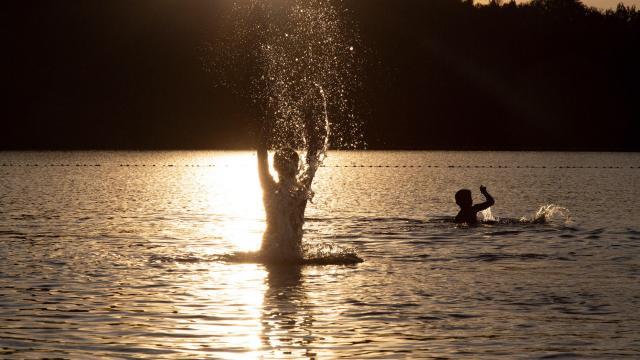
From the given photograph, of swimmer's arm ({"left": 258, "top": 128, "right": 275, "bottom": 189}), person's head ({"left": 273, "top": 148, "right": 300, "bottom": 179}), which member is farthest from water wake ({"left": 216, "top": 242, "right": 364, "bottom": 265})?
swimmer's arm ({"left": 258, "top": 128, "right": 275, "bottom": 189})

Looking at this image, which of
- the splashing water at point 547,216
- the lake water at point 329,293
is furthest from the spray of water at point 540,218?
the lake water at point 329,293

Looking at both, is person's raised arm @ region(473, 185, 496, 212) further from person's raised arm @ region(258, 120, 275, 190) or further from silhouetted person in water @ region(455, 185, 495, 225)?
person's raised arm @ region(258, 120, 275, 190)

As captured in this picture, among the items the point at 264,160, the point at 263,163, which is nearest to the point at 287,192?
the point at 263,163

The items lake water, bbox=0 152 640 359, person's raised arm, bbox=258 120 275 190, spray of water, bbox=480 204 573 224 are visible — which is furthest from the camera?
spray of water, bbox=480 204 573 224

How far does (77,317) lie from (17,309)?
4.67 ft

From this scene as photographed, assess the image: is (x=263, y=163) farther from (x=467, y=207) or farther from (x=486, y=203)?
(x=467, y=207)

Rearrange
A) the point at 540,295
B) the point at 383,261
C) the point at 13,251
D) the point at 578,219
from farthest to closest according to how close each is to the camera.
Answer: the point at 578,219
the point at 13,251
the point at 383,261
the point at 540,295

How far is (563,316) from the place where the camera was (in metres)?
19.8

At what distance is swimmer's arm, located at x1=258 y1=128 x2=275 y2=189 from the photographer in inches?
912

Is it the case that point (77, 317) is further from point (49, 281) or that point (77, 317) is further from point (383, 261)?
point (383, 261)

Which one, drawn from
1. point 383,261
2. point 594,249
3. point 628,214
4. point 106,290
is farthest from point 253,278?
point 628,214

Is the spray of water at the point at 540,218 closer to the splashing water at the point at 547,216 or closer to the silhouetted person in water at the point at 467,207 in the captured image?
the splashing water at the point at 547,216

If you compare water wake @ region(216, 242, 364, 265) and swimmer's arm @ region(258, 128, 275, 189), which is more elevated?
swimmer's arm @ region(258, 128, 275, 189)

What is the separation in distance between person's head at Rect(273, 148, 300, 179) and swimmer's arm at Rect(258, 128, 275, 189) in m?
0.29
